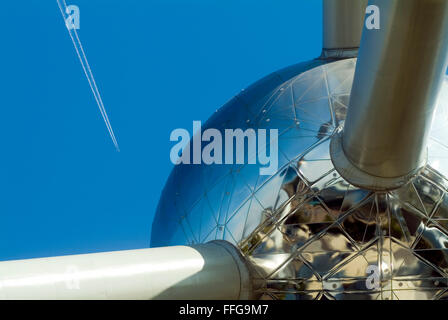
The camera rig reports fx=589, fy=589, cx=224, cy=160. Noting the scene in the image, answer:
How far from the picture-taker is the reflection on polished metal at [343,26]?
30.3 ft

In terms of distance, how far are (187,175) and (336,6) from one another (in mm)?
3614

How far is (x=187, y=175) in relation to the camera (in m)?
8.71

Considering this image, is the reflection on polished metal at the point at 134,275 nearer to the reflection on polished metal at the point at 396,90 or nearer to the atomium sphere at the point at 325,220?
the atomium sphere at the point at 325,220

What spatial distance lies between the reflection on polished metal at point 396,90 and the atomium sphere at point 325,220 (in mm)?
330

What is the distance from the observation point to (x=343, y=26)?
9445 mm

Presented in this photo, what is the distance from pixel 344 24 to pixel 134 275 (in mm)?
5623

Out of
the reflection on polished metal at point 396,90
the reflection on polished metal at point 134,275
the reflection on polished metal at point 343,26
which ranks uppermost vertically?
the reflection on polished metal at point 343,26

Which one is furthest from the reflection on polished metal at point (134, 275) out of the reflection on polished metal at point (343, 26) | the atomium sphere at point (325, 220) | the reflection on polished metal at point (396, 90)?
the reflection on polished metal at point (343, 26)

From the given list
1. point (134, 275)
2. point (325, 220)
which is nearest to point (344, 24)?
point (325, 220)

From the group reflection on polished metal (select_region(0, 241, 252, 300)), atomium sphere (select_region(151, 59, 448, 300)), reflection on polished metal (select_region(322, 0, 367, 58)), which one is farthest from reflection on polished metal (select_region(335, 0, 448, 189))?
reflection on polished metal (select_region(322, 0, 367, 58))

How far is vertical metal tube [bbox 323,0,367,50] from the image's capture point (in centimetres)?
926

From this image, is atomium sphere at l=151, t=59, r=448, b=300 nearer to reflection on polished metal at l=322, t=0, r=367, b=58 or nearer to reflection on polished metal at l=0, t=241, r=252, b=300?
reflection on polished metal at l=0, t=241, r=252, b=300
